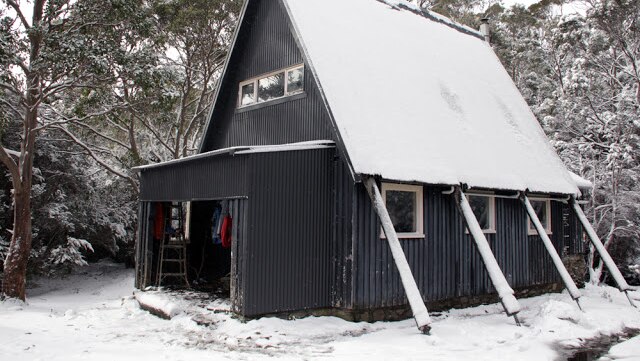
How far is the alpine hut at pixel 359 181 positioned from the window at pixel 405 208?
3 cm

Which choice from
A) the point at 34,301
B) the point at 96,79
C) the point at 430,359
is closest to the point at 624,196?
the point at 430,359

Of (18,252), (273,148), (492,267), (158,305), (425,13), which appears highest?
(425,13)

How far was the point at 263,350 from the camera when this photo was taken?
747 centimetres

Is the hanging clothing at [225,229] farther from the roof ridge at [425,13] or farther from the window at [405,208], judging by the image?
the roof ridge at [425,13]

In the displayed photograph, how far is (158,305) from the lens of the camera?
10266mm

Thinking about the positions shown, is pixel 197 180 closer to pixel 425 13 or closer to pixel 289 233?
pixel 289 233

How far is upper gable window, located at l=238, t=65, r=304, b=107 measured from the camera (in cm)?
1133

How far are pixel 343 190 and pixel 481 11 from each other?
1158 inches

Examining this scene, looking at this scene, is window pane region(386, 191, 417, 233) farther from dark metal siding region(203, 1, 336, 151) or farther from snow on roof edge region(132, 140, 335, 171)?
dark metal siding region(203, 1, 336, 151)

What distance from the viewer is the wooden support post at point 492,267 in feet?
30.4

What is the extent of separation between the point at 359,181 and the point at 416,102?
3.73m

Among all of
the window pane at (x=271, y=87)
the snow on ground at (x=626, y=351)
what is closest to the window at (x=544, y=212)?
the snow on ground at (x=626, y=351)

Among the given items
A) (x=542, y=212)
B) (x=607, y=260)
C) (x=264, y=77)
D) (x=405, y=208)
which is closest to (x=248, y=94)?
(x=264, y=77)

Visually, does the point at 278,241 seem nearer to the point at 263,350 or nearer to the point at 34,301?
the point at 263,350
